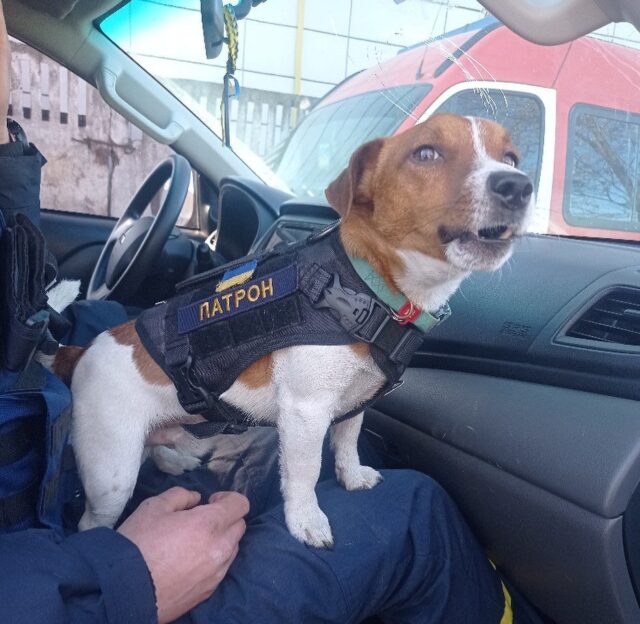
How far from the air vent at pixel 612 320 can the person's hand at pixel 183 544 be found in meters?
0.97

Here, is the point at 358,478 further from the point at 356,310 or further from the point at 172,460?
the point at 172,460

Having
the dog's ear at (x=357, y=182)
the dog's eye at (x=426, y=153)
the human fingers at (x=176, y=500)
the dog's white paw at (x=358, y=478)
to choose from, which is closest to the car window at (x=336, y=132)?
the dog's ear at (x=357, y=182)

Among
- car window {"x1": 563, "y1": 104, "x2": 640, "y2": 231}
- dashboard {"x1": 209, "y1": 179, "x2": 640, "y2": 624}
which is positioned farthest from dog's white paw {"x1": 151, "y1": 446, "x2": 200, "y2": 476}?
car window {"x1": 563, "y1": 104, "x2": 640, "y2": 231}

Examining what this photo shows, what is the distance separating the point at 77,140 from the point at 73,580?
103 inches

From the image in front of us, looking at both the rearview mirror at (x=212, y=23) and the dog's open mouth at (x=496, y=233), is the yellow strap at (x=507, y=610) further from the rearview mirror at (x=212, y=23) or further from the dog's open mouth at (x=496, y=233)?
the rearview mirror at (x=212, y=23)

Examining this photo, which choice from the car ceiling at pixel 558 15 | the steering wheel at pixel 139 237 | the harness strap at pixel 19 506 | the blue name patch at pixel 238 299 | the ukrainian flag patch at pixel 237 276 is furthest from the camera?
the steering wheel at pixel 139 237

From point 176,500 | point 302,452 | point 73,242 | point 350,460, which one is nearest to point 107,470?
point 176,500

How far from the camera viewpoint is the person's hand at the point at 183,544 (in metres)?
1.30

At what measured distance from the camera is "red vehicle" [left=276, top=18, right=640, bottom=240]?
174cm

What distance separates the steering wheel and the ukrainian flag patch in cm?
84

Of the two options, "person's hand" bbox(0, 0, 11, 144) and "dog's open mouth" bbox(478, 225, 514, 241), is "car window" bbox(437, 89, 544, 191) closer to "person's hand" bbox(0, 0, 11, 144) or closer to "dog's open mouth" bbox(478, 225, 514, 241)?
"dog's open mouth" bbox(478, 225, 514, 241)

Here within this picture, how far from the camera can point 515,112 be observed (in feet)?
6.30

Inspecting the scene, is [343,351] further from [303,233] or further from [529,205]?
[303,233]

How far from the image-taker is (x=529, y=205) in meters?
1.45
